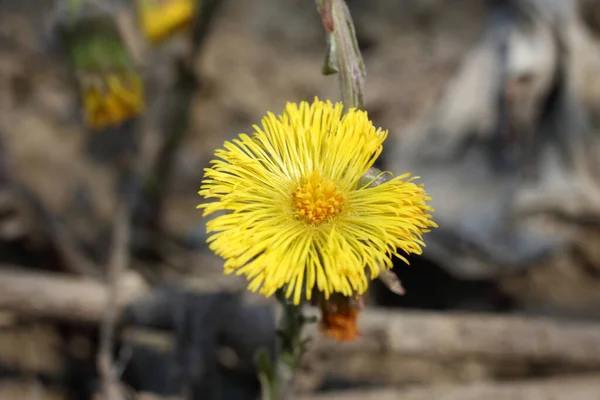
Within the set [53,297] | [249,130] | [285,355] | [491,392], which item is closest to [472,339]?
[491,392]

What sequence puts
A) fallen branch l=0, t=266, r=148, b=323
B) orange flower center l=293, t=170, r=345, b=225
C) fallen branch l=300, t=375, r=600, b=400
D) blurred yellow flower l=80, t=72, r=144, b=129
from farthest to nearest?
1. blurred yellow flower l=80, t=72, r=144, b=129
2. fallen branch l=0, t=266, r=148, b=323
3. fallen branch l=300, t=375, r=600, b=400
4. orange flower center l=293, t=170, r=345, b=225

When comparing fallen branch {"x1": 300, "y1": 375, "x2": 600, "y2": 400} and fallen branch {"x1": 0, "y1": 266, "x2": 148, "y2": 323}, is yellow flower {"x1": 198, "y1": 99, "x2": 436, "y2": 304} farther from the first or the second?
fallen branch {"x1": 0, "y1": 266, "x2": 148, "y2": 323}

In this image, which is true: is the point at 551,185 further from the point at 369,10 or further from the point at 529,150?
the point at 369,10

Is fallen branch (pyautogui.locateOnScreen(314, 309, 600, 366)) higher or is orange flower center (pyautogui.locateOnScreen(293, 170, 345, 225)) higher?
orange flower center (pyautogui.locateOnScreen(293, 170, 345, 225))

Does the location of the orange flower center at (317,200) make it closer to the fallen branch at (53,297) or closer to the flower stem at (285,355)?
the flower stem at (285,355)

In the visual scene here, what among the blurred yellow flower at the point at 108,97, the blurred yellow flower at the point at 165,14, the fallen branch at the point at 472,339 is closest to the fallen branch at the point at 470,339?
the fallen branch at the point at 472,339

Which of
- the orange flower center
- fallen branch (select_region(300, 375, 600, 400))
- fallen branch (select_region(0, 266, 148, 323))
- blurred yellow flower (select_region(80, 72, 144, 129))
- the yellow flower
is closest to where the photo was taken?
the yellow flower

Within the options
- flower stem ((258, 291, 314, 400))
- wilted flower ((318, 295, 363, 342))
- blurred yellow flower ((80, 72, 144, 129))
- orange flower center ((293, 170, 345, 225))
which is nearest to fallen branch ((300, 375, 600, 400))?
flower stem ((258, 291, 314, 400))
